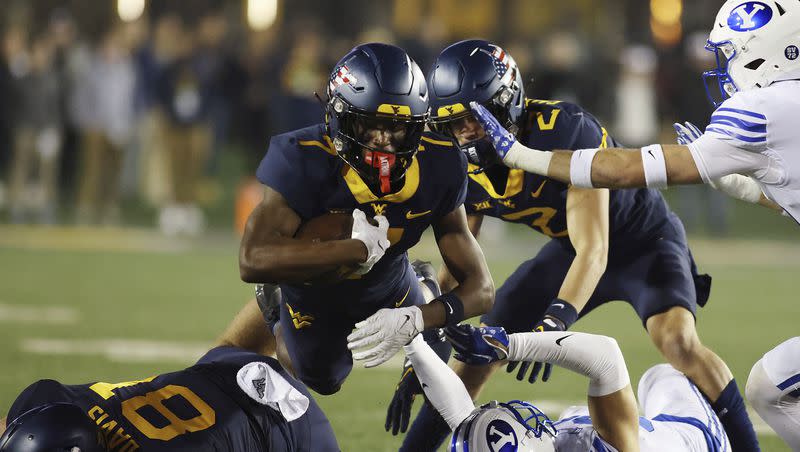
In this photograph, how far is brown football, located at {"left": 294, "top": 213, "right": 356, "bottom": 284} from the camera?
398 cm

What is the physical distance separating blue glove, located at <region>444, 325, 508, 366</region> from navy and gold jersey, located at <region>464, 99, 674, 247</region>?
117 cm

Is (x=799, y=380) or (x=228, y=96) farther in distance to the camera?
(x=228, y=96)

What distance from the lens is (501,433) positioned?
3568mm

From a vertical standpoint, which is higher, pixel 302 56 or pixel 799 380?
pixel 799 380

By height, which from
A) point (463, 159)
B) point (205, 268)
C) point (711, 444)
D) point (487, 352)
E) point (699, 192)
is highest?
point (463, 159)

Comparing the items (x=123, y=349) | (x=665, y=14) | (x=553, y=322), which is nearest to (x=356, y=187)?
(x=553, y=322)

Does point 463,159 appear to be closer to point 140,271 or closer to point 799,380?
point 799,380

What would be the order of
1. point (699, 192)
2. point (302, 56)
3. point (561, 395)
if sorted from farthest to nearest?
point (699, 192) < point (302, 56) < point (561, 395)

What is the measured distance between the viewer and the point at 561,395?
6.03 m

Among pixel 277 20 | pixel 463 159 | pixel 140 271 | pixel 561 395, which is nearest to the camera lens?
pixel 463 159

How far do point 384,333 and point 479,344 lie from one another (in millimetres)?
309

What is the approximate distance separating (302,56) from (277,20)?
24.6 ft

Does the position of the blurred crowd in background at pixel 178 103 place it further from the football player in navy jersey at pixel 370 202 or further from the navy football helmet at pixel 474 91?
the football player in navy jersey at pixel 370 202

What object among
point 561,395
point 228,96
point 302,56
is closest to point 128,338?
point 561,395
